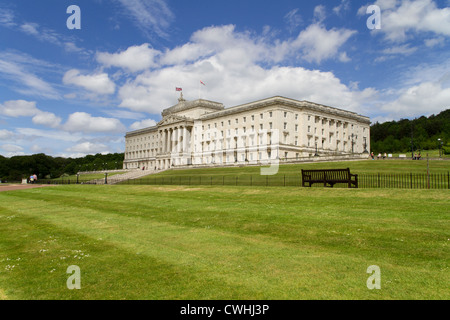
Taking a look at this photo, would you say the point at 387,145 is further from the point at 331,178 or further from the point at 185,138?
the point at 331,178

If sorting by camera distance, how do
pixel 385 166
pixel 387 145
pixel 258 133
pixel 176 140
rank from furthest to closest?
pixel 387 145 → pixel 176 140 → pixel 258 133 → pixel 385 166

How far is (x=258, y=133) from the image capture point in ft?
293

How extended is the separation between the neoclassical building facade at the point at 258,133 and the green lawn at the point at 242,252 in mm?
57660

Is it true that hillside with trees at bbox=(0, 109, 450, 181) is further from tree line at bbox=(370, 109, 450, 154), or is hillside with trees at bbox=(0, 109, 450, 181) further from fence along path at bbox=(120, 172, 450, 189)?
fence along path at bbox=(120, 172, 450, 189)

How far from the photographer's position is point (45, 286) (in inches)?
254

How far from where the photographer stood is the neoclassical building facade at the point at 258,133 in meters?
86.2

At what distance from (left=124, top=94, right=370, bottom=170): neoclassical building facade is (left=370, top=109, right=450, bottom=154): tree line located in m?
20.1

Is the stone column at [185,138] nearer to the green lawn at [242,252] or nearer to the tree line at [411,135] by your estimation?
the tree line at [411,135]

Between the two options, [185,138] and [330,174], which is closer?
[330,174]

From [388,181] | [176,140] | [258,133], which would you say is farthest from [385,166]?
[176,140]

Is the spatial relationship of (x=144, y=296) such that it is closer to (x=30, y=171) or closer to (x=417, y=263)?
(x=417, y=263)

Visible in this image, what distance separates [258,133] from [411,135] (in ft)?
212

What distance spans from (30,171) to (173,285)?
5063 inches
